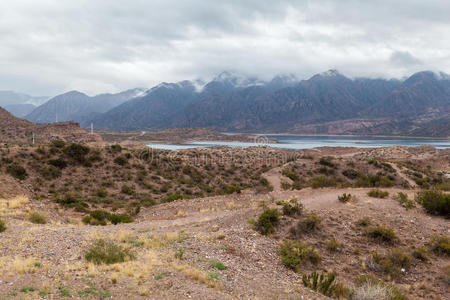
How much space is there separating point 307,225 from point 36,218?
1214 cm

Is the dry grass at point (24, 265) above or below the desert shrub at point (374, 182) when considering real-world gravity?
above

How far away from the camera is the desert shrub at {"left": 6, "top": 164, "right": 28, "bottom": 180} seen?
25.9 meters

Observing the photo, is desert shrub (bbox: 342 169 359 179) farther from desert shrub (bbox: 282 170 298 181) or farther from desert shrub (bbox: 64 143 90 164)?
desert shrub (bbox: 64 143 90 164)

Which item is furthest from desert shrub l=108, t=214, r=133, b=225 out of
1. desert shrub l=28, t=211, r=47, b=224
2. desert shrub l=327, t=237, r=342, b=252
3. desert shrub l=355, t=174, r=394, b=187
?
desert shrub l=355, t=174, r=394, b=187

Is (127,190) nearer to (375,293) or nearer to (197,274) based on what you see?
(197,274)

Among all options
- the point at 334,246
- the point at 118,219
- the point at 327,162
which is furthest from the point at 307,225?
the point at 327,162

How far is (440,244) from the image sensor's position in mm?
10633

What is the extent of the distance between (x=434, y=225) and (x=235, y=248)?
876 cm

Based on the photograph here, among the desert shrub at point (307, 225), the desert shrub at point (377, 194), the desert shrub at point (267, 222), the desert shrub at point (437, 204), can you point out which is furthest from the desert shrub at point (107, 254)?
the desert shrub at point (377, 194)

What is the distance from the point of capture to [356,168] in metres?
37.5

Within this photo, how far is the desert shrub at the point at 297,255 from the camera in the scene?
30.4 feet

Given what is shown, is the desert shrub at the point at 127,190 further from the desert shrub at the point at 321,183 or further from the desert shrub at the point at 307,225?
the desert shrub at the point at 307,225

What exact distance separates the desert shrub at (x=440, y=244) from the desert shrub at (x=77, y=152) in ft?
101

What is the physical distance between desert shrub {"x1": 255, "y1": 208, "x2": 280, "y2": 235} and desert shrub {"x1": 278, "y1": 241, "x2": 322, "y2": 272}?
1.24 m
